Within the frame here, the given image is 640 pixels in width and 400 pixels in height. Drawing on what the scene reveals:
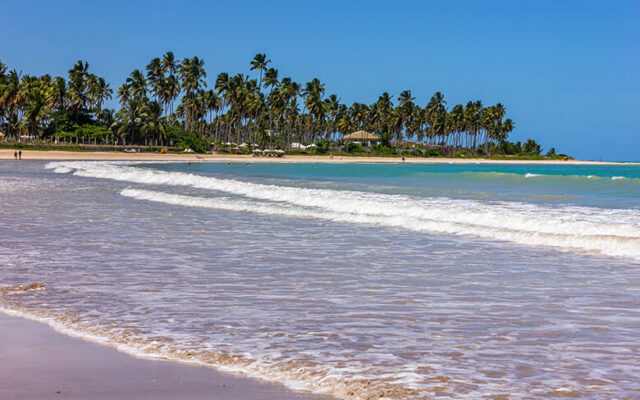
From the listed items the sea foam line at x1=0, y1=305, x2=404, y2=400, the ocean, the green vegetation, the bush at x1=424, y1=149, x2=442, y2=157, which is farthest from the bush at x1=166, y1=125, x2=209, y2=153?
the sea foam line at x1=0, y1=305, x2=404, y2=400

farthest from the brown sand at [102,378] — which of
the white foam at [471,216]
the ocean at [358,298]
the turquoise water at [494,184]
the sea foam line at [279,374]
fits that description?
the turquoise water at [494,184]

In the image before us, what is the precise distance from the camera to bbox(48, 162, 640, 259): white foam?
13041 millimetres

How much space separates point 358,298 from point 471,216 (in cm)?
1057

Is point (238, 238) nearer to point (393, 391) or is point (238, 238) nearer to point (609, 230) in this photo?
point (609, 230)

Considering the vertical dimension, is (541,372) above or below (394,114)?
below

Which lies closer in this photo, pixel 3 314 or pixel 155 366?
pixel 155 366

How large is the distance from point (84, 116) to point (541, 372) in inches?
4654

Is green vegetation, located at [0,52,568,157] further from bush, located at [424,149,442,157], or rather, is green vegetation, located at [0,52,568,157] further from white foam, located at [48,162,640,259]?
white foam, located at [48,162,640,259]

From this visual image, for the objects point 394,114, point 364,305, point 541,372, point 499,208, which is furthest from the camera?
point 394,114

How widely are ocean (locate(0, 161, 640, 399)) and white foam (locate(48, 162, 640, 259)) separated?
0.33 ft

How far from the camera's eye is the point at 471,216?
688 inches

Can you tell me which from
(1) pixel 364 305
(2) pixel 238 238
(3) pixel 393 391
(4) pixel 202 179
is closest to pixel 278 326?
(1) pixel 364 305

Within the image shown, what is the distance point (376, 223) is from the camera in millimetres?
16547

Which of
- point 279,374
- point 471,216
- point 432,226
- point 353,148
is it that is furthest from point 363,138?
point 279,374
